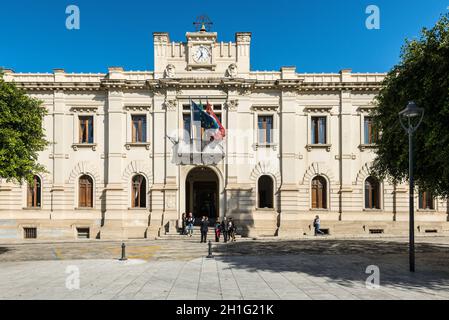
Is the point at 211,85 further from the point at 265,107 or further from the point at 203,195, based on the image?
the point at 203,195

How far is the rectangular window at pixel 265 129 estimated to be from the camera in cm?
2792

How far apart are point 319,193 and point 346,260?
1204cm

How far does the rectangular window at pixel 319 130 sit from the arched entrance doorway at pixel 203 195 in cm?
959

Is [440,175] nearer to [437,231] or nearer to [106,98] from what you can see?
[437,231]

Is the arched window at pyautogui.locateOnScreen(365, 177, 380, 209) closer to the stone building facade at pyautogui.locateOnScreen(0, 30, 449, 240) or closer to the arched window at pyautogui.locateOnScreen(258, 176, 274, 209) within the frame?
the stone building facade at pyautogui.locateOnScreen(0, 30, 449, 240)

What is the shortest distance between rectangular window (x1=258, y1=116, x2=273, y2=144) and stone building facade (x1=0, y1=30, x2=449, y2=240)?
84 millimetres

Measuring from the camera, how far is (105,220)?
26.7 metres

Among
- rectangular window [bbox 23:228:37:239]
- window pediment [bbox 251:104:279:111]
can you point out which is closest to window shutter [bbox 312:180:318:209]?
window pediment [bbox 251:104:279:111]

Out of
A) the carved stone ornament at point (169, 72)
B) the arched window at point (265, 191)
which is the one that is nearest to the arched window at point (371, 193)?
the arched window at point (265, 191)
